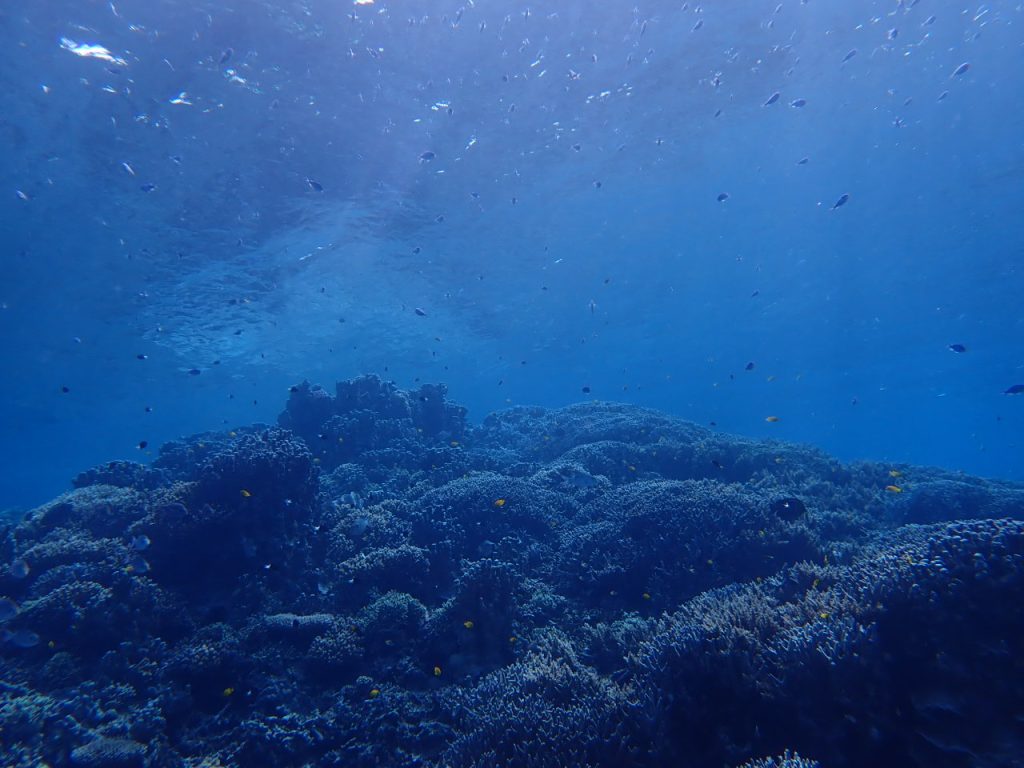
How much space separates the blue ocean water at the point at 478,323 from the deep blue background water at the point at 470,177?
179mm

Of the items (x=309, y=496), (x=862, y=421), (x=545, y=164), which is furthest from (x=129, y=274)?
(x=862, y=421)

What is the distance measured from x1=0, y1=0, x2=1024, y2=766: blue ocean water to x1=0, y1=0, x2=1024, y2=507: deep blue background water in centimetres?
18

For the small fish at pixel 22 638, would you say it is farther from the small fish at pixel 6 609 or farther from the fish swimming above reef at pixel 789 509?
the fish swimming above reef at pixel 789 509

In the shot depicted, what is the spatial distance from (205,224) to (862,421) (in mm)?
155759

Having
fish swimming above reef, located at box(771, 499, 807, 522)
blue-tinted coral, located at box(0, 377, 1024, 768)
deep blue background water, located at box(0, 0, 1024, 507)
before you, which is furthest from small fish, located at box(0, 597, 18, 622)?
deep blue background water, located at box(0, 0, 1024, 507)

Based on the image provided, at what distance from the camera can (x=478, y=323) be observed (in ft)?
168

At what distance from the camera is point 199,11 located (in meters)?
14.5

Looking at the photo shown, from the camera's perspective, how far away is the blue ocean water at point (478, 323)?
5.28 metres

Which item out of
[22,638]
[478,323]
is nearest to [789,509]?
[22,638]

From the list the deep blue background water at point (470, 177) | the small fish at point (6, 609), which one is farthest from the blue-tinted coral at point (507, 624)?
the deep blue background water at point (470, 177)

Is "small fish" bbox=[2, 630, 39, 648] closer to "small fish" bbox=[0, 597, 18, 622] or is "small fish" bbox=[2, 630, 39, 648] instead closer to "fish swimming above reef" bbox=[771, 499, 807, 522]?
"small fish" bbox=[0, 597, 18, 622]

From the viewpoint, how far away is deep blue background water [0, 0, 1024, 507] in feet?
56.0

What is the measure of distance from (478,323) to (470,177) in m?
25.8

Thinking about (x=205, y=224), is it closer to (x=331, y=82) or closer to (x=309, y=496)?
(x=331, y=82)
